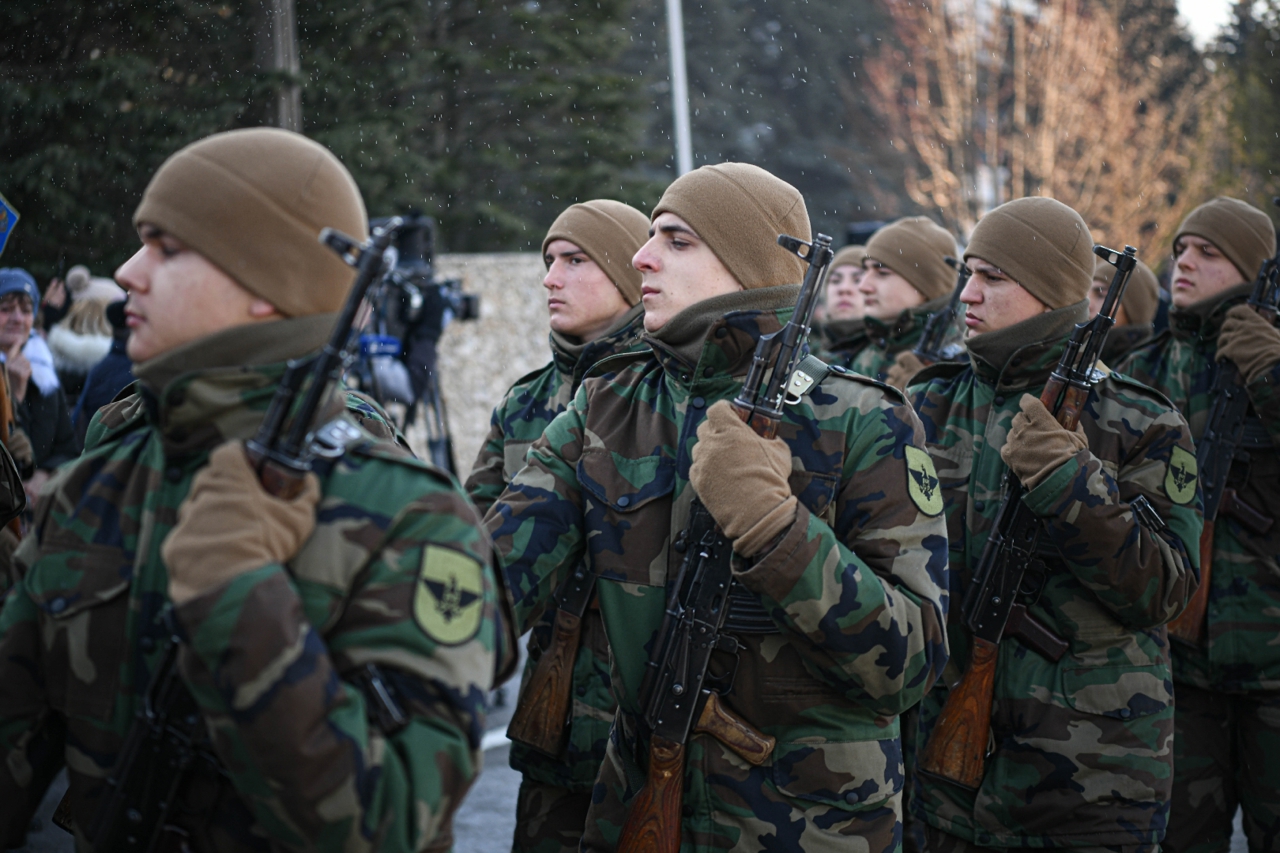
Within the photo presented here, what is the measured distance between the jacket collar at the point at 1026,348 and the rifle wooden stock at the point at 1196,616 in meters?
1.25

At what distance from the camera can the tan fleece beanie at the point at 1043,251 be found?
4.00m

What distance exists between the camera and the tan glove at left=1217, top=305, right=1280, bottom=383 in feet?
15.6

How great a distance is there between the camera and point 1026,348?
3.92 meters

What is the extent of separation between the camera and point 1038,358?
3938mm

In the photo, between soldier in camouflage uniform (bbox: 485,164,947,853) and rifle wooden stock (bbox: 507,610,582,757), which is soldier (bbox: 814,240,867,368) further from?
soldier in camouflage uniform (bbox: 485,164,947,853)

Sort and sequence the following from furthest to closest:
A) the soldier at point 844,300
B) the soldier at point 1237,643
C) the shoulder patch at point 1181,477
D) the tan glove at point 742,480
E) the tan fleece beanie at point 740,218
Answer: the soldier at point 844,300
the soldier at point 1237,643
the shoulder patch at point 1181,477
the tan fleece beanie at point 740,218
the tan glove at point 742,480

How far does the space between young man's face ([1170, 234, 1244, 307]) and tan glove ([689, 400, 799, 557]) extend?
3.30 meters

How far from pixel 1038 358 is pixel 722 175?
142 centimetres

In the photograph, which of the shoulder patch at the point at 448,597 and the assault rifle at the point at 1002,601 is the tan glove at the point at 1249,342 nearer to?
the assault rifle at the point at 1002,601

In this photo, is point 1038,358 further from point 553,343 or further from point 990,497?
point 553,343

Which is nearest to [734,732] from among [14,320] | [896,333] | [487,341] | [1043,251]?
[1043,251]

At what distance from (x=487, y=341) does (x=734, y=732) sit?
1316 centimetres

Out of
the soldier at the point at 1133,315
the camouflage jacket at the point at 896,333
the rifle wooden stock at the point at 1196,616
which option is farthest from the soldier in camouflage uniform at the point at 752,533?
the soldier at the point at 1133,315

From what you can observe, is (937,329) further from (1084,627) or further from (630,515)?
(630,515)
